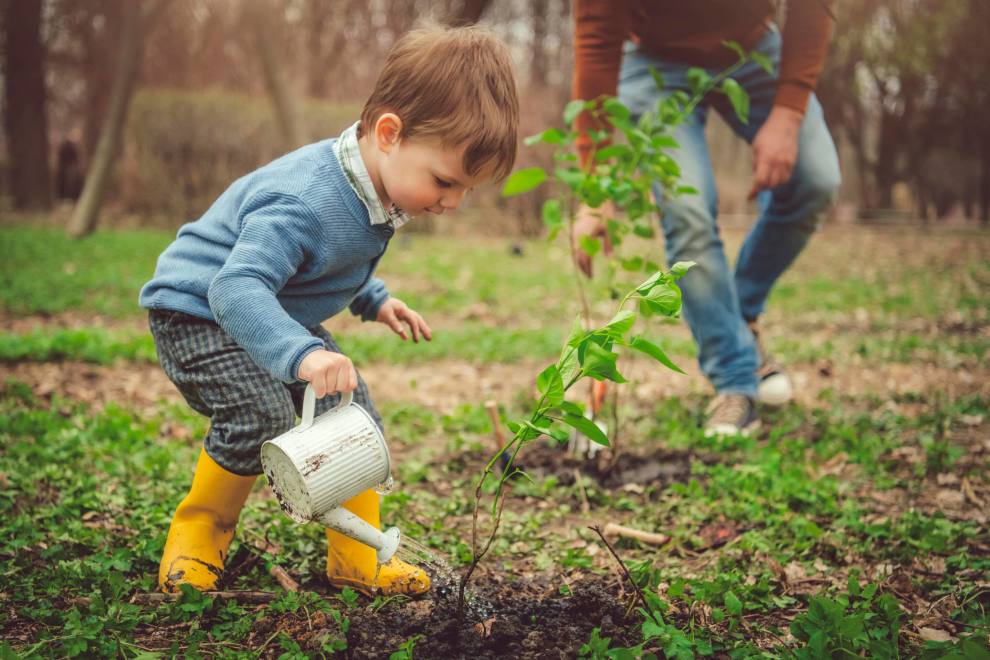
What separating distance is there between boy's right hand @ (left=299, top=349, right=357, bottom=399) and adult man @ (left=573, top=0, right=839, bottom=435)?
4.57ft

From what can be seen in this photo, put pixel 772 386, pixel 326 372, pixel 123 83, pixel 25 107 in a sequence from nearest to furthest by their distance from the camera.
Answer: pixel 326 372 → pixel 772 386 → pixel 123 83 → pixel 25 107

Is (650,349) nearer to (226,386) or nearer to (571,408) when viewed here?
(571,408)

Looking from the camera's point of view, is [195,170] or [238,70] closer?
[195,170]

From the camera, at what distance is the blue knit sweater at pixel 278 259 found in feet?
5.16

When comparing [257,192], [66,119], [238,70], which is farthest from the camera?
[66,119]

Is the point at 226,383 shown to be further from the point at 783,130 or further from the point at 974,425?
the point at 974,425

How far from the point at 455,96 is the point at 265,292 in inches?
22.6

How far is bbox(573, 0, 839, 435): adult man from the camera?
2.91m

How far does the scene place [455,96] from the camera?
1.73 metres

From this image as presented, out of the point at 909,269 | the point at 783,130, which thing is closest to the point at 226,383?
the point at 783,130

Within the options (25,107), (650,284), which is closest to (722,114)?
(650,284)

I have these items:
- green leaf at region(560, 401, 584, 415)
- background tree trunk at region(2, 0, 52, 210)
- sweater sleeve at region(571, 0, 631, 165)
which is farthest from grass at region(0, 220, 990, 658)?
background tree trunk at region(2, 0, 52, 210)

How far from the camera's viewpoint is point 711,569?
79.3 inches

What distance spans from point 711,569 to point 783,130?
1676 millimetres
